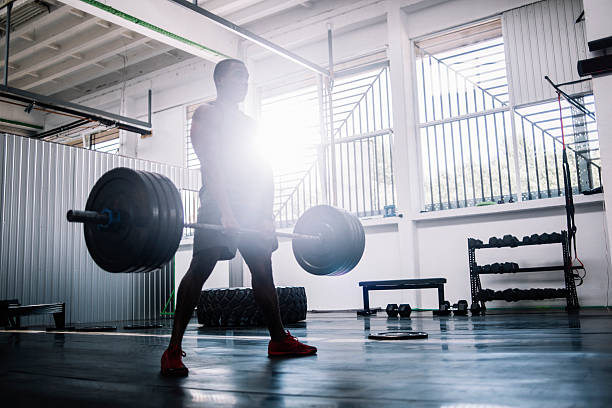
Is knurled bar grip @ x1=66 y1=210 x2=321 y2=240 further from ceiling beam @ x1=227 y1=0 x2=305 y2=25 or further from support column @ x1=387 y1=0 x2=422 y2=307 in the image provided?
ceiling beam @ x1=227 y1=0 x2=305 y2=25

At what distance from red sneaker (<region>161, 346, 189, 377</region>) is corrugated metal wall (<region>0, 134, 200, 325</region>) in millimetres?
3773

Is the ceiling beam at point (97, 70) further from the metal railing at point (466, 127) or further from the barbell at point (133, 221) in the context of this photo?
the barbell at point (133, 221)

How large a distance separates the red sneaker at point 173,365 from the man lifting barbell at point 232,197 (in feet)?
0.47

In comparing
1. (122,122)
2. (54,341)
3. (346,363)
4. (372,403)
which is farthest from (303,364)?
(122,122)

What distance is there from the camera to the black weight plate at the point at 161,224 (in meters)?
1.71

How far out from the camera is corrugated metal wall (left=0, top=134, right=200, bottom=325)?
4.96m

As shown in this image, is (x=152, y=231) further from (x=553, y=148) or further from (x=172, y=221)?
(x=553, y=148)

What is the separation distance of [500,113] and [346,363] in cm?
460

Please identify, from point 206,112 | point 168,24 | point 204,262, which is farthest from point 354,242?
point 168,24

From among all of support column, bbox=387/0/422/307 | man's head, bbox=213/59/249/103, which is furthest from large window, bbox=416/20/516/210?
man's head, bbox=213/59/249/103

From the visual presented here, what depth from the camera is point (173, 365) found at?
1.76 meters

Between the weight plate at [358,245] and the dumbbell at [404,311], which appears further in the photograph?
the dumbbell at [404,311]

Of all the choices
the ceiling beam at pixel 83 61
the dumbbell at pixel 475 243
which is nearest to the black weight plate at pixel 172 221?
the dumbbell at pixel 475 243

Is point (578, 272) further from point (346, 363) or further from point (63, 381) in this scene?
point (63, 381)
